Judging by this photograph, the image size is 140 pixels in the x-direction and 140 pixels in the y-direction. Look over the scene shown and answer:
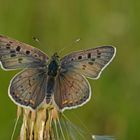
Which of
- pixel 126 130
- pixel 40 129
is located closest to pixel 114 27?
pixel 126 130

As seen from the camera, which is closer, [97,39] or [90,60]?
[90,60]

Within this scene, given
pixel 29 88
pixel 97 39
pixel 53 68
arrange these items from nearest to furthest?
Answer: pixel 29 88 → pixel 53 68 → pixel 97 39

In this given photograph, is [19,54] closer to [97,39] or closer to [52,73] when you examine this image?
[52,73]

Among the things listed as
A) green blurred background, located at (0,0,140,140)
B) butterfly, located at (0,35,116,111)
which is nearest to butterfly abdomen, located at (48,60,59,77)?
butterfly, located at (0,35,116,111)

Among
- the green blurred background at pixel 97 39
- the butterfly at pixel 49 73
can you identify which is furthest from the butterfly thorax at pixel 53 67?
the green blurred background at pixel 97 39

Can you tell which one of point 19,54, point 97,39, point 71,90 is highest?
point 97,39

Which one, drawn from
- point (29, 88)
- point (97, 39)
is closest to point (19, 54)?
point (29, 88)
